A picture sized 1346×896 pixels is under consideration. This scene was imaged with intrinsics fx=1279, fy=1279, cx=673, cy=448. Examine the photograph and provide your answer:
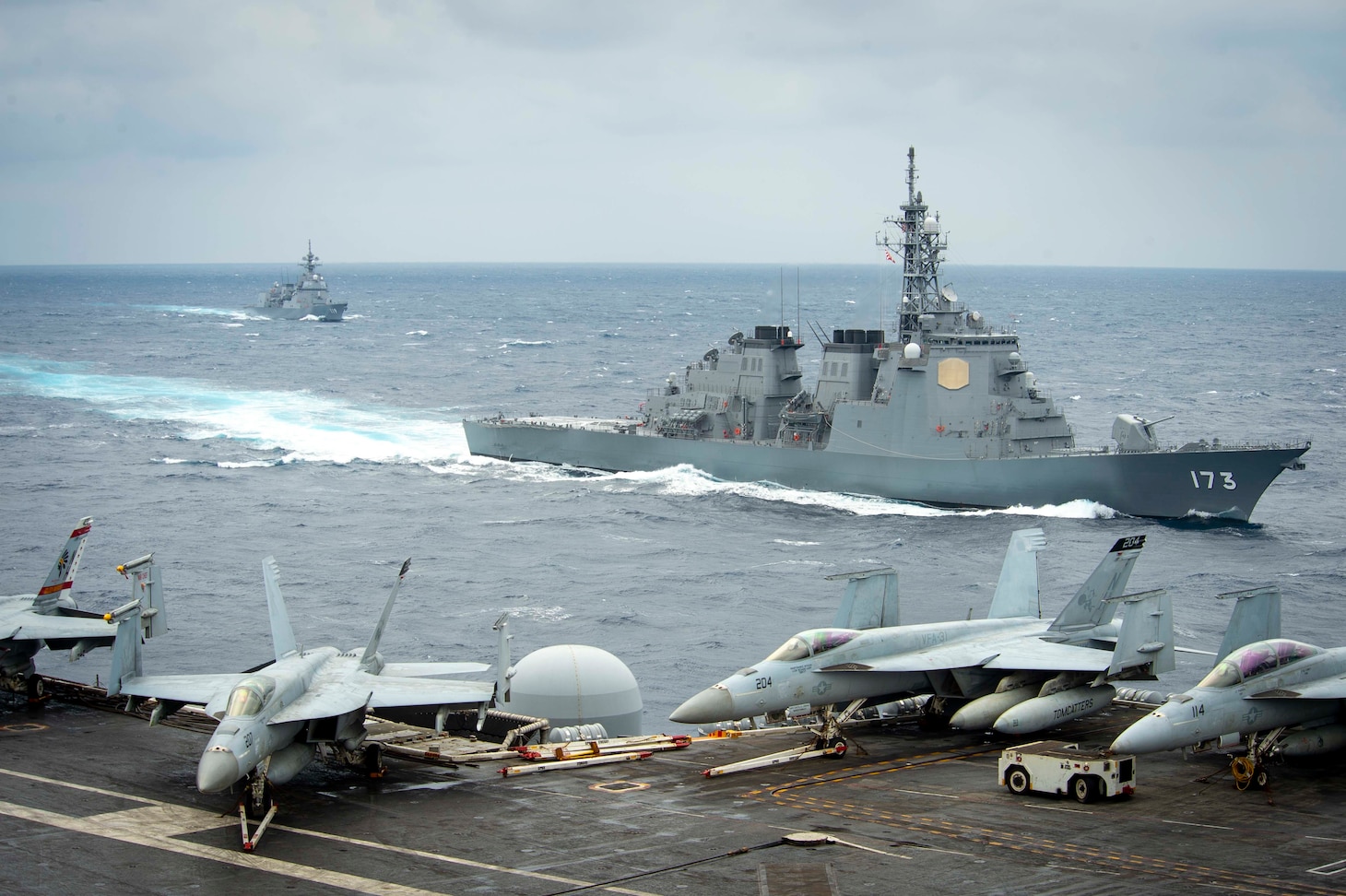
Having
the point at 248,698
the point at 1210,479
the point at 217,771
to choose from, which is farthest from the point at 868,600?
the point at 1210,479

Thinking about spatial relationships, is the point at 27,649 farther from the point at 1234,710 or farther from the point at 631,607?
the point at 1234,710

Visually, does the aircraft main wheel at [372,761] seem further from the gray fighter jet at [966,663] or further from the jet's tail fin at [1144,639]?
the jet's tail fin at [1144,639]

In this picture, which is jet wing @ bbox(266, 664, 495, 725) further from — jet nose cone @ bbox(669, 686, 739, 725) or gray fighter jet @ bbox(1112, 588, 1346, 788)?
gray fighter jet @ bbox(1112, 588, 1346, 788)

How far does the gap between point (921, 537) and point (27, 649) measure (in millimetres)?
34027

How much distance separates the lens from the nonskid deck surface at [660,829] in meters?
18.8

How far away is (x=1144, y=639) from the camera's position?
27.4 meters

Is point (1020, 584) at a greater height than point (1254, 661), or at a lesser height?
lesser

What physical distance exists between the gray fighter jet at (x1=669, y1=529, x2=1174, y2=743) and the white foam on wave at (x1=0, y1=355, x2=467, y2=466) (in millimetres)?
47611

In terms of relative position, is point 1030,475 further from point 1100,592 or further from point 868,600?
point 868,600

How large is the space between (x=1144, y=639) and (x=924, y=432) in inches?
1193

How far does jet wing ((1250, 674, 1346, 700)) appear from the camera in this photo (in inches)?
942

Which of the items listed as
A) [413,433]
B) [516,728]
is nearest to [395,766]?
[516,728]

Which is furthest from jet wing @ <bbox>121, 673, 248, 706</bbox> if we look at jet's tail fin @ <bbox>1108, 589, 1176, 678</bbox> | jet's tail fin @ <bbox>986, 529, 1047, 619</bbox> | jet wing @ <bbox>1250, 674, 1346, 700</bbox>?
jet wing @ <bbox>1250, 674, 1346, 700</bbox>

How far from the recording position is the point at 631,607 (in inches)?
1724
